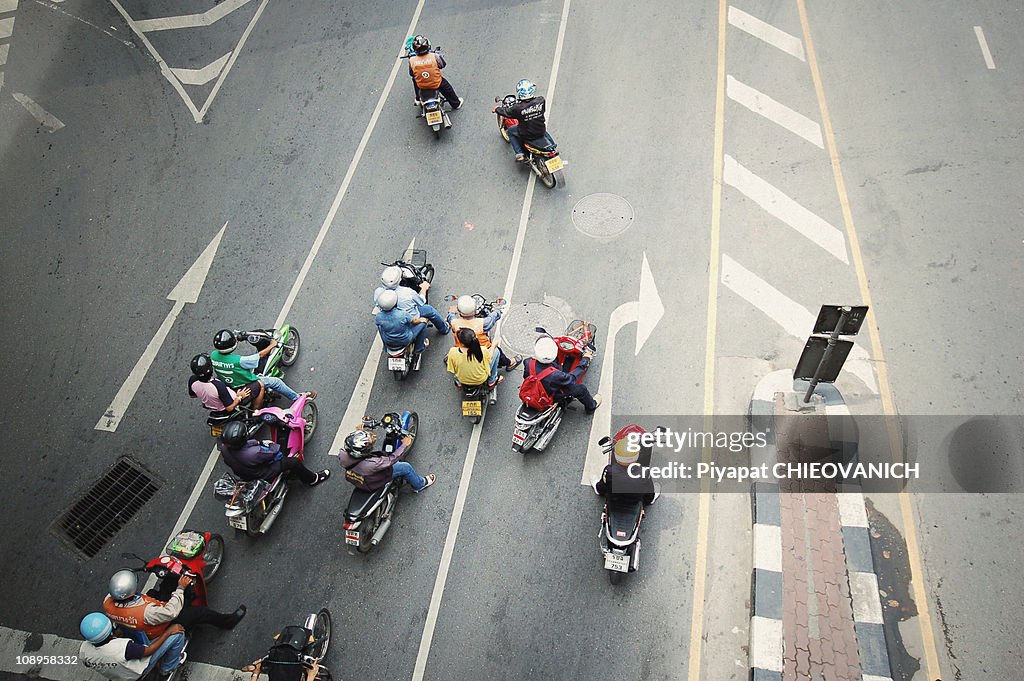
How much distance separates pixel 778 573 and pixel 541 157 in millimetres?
7552

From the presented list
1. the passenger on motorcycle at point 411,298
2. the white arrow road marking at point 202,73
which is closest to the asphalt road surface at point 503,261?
the white arrow road marking at point 202,73

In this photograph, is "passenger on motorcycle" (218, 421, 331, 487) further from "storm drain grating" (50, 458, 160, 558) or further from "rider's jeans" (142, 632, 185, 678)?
"storm drain grating" (50, 458, 160, 558)

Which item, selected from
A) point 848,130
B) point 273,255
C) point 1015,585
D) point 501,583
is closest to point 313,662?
point 501,583

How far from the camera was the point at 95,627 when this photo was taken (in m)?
7.51

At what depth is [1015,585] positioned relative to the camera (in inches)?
331

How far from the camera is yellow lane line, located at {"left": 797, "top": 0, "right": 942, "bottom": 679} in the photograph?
8.26m

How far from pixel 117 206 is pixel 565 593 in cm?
1111

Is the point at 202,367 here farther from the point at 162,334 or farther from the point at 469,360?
the point at 469,360

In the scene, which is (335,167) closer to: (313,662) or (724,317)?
(724,317)

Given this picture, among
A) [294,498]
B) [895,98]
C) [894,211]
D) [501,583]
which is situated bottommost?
[501,583]

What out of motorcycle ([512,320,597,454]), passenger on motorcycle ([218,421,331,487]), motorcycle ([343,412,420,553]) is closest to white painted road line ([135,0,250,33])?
passenger on motorcycle ([218,421,331,487])

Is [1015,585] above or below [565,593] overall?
above

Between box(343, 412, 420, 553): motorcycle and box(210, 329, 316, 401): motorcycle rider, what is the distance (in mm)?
1687

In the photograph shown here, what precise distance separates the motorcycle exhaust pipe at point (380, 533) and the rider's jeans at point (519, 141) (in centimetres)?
675
